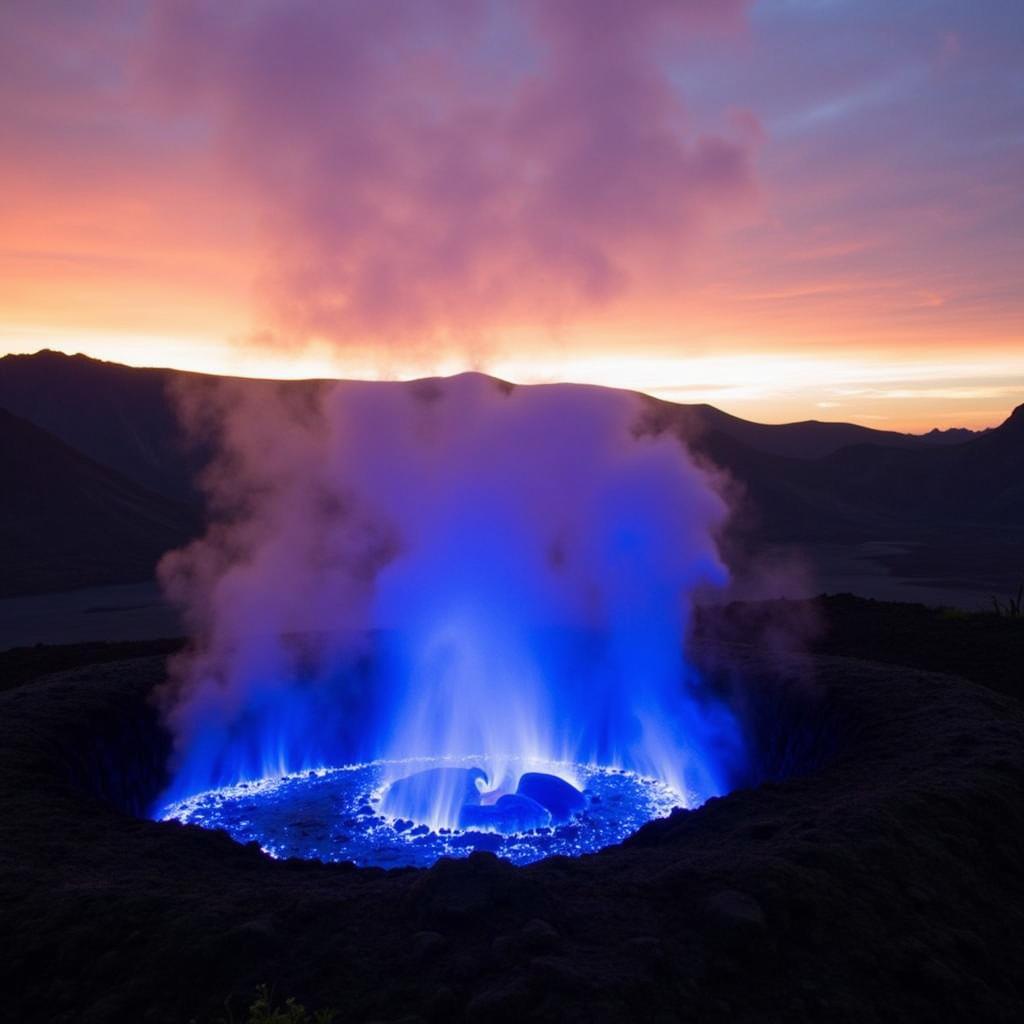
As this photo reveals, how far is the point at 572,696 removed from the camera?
12664 mm

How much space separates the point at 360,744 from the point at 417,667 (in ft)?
4.81

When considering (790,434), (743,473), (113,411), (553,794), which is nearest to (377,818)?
(553,794)

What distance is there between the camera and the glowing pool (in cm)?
824

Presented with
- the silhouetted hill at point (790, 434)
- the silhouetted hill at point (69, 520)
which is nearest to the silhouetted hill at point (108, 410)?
the silhouetted hill at point (69, 520)

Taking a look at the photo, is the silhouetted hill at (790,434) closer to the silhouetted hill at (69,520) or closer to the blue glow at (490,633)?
the silhouetted hill at (69,520)

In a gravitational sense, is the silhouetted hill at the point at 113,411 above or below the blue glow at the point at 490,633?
above

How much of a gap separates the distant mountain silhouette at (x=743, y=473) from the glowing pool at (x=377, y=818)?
46.6 metres

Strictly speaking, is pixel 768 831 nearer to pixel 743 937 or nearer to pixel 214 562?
pixel 743 937

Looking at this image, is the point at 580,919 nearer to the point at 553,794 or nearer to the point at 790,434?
the point at 553,794

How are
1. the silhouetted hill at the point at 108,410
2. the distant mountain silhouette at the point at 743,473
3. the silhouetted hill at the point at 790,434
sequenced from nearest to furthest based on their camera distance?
the distant mountain silhouette at the point at 743,473 < the silhouetted hill at the point at 108,410 < the silhouetted hill at the point at 790,434

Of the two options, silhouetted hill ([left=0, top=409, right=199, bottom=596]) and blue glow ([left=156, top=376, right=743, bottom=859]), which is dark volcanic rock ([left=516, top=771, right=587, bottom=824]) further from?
silhouetted hill ([left=0, top=409, right=199, bottom=596])

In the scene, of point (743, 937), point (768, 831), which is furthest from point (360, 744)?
point (743, 937)

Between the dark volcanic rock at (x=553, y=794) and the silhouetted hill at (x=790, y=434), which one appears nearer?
the dark volcanic rock at (x=553, y=794)

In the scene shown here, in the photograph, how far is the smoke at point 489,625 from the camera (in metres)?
11.6
